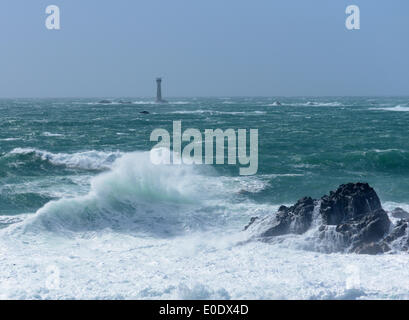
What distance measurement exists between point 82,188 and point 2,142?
18.6 meters

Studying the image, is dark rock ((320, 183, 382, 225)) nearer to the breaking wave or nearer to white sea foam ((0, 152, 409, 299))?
white sea foam ((0, 152, 409, 299))

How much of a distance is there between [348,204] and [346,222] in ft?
2.51

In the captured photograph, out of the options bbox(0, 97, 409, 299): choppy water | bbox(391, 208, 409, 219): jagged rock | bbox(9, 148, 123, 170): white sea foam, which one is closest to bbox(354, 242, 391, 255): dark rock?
bbox(0, 97, 409, 299): choppy water

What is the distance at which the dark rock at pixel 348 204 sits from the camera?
12445 millimetres

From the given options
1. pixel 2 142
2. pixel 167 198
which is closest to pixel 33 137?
pixel 2 142

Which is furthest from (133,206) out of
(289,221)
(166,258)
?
(289,221)

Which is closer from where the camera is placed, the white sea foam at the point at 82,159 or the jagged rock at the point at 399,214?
the jagged rock at the point at 399,214

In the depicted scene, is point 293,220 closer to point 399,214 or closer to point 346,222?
point 346,222

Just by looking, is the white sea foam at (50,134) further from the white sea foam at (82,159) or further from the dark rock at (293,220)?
the dark rock at (293,220)

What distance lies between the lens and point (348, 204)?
12711 mm

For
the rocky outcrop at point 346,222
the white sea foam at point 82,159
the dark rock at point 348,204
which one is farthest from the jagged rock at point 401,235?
the white sea foam at point 82,159

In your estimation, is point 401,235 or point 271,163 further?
point 271,163
